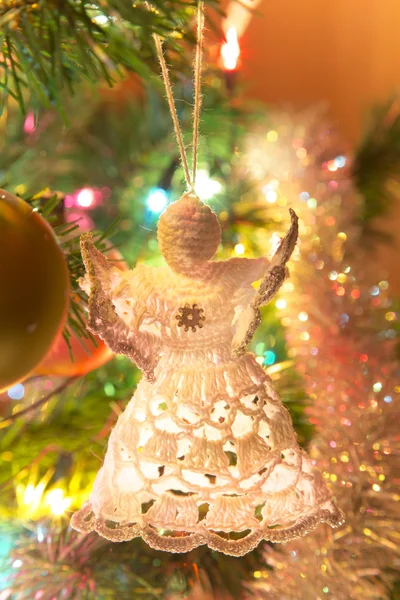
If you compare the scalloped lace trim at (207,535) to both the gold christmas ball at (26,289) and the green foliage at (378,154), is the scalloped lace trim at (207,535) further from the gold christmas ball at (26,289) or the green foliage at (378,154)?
the green foliage at (378,154)

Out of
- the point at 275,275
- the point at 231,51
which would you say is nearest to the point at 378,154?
the point at 231,51

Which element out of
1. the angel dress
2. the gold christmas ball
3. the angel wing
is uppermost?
the gold christmas ball

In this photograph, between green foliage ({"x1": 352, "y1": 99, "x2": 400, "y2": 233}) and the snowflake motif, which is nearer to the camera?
the snowflake motif

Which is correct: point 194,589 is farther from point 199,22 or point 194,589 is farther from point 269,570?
→ point 199,22

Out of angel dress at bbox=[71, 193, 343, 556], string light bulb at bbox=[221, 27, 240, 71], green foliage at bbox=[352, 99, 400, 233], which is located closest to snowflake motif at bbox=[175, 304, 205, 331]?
angel dress at bbox=[71, 193, 343, 556]

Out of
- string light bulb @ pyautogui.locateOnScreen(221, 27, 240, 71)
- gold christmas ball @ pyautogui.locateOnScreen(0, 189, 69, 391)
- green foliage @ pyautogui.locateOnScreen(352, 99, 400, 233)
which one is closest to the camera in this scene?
gold christmas ball @ pyautogui.locateOnScreen(0, 189, 69, 391)

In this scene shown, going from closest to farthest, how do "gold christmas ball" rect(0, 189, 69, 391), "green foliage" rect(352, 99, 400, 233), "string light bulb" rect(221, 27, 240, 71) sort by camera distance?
"gold christmas ball" rect(0, 189, 69, 391) < "string light bulb" rect(221, 27, 240, 71) < "green foliage" rect(352, 99, 400, 233)

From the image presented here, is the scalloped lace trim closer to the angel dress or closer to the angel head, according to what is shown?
the angel dress
